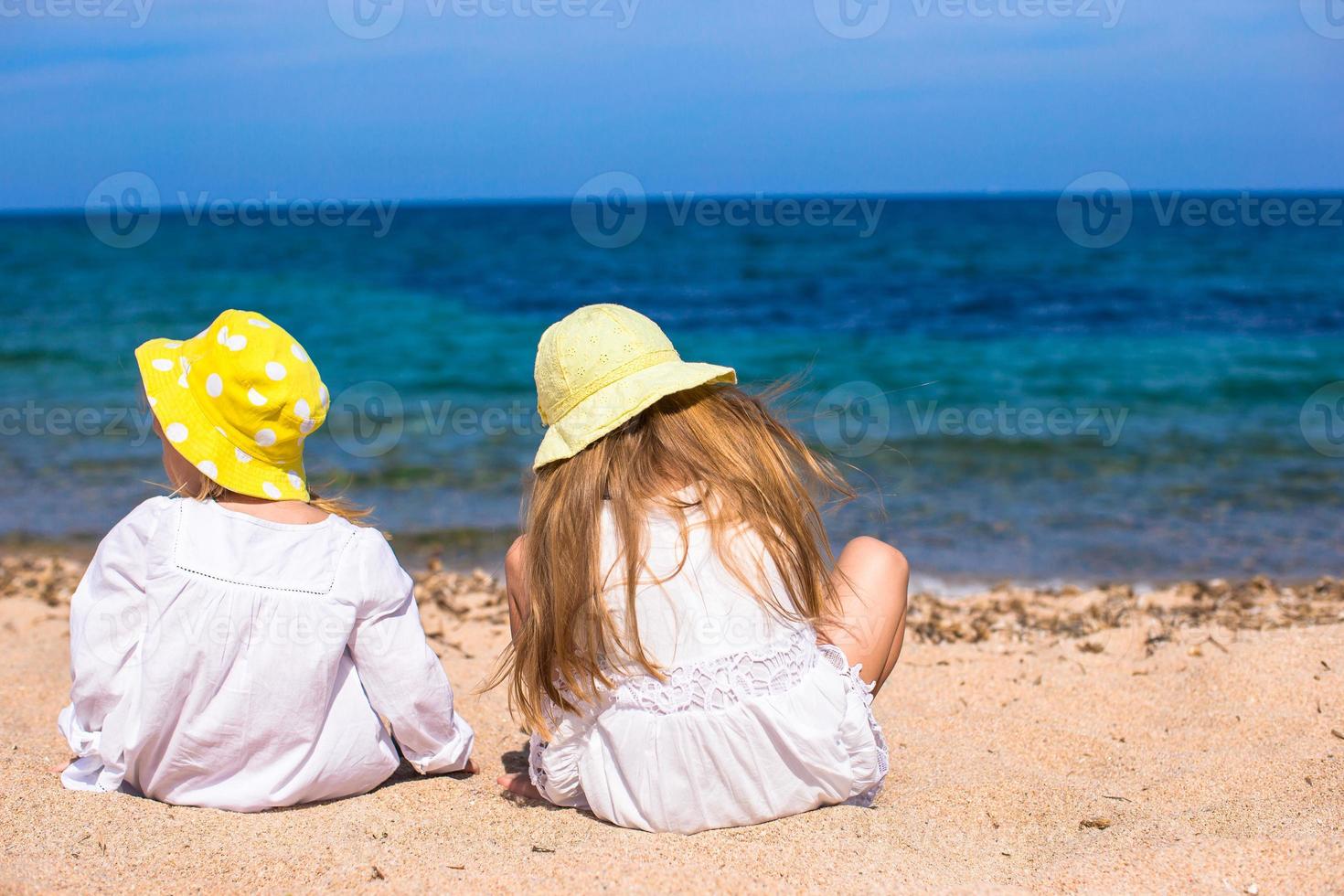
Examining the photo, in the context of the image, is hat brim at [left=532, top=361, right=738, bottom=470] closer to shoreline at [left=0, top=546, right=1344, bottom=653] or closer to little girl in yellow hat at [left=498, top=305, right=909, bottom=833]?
little girl in yellow hat at [left=498, top=305, right=909, bottom=833]

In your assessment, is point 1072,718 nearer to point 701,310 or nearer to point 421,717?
point 421,717

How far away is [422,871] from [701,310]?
14.1 meters

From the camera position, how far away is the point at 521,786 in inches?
101

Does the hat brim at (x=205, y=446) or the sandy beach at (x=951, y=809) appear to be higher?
the hat brim at (x=205, y=446)

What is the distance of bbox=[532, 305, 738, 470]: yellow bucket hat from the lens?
221 cm

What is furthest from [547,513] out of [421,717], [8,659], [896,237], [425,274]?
[896,237]

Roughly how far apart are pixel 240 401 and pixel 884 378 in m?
8.76
